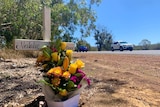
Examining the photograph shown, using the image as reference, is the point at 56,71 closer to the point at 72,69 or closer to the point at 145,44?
the point at 72,69

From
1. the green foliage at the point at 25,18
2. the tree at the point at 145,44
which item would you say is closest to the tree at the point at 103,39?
the tree at the point at 145,44

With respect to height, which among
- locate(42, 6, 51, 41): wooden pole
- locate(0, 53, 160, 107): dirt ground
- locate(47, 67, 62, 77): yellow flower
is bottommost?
locate(0, 53, 160, 107): dirt ground

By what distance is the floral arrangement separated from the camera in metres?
2.71

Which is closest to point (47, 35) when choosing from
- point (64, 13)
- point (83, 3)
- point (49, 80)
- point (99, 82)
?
point (99, 82)

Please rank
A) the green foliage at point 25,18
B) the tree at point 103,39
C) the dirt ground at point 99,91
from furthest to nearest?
the tree at point 103,39 → the green foliage at point 25,18 → the dirt ground at point 99,91

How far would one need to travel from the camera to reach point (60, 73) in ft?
8.96

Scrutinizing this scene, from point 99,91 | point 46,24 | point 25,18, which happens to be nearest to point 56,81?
point 99,91

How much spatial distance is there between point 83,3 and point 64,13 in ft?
8.65

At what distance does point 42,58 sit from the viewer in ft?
9.89

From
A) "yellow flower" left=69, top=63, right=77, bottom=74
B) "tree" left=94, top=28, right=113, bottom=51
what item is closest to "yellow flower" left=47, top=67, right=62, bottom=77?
"yellow flower" left=69, top=63, right=77, bottom=74

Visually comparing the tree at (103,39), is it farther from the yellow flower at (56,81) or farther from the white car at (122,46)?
the yellow flower at (56,81)

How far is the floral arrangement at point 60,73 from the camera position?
2715 mm

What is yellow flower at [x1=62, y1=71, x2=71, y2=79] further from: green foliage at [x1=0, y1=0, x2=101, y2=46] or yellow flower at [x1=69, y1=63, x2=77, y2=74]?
green foliage at [x1=0, y1=0, x2=101, y2=46]

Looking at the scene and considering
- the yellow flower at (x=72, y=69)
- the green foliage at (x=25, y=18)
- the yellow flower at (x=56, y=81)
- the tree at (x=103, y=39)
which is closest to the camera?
the yellow flower at (x=56, y=81)
